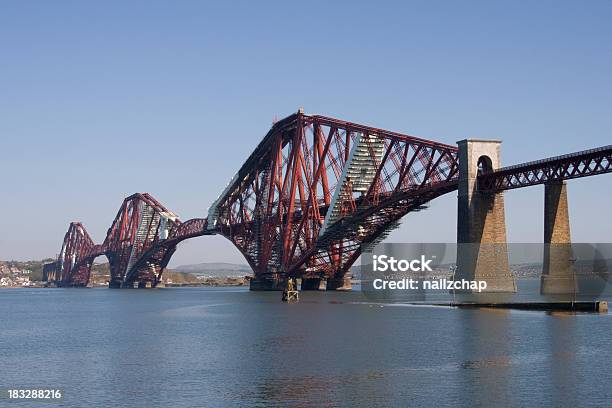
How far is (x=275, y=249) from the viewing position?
165125 millimetres

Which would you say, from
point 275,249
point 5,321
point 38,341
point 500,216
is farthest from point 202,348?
point 275,249

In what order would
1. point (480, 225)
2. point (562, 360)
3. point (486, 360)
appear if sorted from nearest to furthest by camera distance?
point (562, 360)
point (486, 360)
point (480, 225)

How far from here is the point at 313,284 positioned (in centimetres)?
16600

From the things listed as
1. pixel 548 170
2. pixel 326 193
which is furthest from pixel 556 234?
pixel 326 193

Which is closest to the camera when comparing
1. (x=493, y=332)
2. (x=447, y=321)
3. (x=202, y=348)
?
(x=202, y=348)

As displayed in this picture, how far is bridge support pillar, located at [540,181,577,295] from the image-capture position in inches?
3745

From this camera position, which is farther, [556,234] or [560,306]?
[556,234]

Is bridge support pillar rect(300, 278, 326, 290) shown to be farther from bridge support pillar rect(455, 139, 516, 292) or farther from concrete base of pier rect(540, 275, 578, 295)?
concrete base of pier rect(540, 275, 578, 295)

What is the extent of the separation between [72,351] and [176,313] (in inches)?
1825

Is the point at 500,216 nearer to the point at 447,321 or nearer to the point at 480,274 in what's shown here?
the point at 480,274

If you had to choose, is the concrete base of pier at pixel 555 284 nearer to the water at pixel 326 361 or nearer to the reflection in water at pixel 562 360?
the water at pixel 326 361

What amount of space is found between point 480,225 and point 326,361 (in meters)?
55.9

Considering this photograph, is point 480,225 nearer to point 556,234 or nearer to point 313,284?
point 556,234

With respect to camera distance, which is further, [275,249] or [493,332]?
[275,249]
